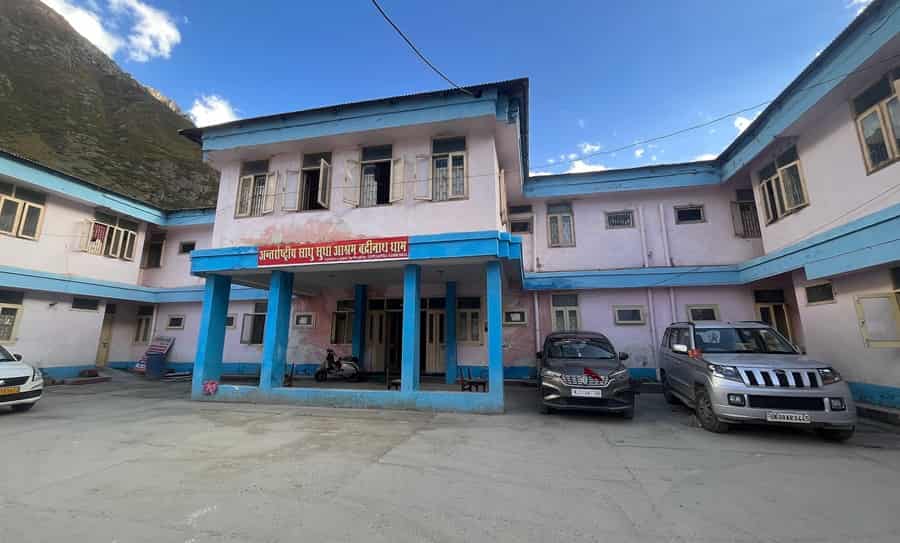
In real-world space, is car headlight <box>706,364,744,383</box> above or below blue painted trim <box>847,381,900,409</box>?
above

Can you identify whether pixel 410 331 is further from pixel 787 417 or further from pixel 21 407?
pixel 21 407

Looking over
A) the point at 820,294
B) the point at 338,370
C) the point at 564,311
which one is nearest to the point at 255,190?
the point at 338,370

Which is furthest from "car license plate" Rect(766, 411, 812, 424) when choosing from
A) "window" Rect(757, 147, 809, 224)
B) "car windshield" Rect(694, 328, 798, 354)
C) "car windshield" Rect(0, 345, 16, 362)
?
"car windshield" Rect(0, 345, 16, 362)

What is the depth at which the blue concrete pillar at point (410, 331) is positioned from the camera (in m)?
7.67

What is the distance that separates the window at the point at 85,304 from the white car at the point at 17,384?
6.04m

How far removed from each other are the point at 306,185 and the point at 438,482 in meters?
8.06

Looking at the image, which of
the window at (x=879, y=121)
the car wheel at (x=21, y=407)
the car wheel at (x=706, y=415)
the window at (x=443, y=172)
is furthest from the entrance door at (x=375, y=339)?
the window at (x=879, y=121)

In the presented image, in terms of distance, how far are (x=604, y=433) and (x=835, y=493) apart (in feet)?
8.73

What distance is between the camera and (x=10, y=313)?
36.7 feet

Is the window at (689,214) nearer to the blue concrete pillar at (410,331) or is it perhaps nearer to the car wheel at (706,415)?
the car wheel at (706,415)

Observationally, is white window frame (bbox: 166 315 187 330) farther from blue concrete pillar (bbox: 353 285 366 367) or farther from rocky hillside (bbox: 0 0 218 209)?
rocky hillside (bbox: 0 0 218 209)

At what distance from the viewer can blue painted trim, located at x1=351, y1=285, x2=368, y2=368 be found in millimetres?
12148

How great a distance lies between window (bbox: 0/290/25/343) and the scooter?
931cm

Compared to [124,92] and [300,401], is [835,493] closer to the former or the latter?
[300,401]
